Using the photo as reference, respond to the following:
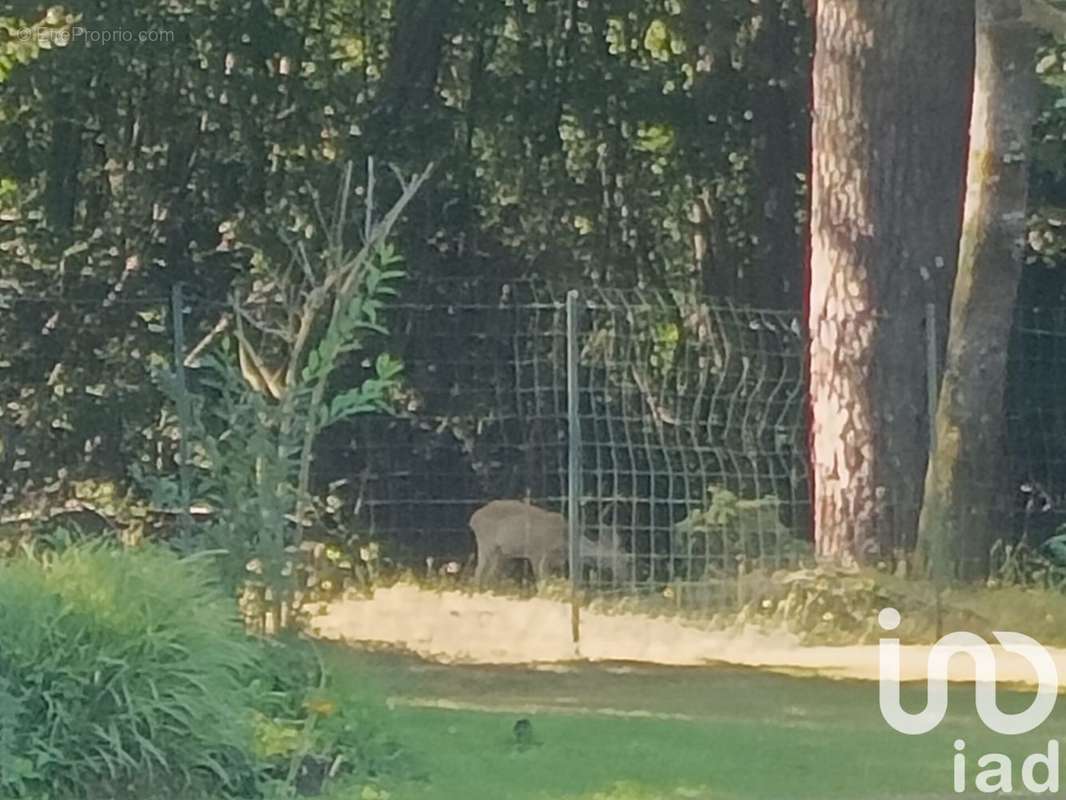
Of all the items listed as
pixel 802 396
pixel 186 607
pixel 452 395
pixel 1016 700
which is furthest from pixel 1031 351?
pixel 186 607

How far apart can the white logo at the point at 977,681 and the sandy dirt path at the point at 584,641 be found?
0.18 feet

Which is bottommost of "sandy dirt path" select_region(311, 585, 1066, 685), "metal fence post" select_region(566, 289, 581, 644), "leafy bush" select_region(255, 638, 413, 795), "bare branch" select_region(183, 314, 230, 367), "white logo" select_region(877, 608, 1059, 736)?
"sandy dirt path" select_region(311, 585, 1066, 685)

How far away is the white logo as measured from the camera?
8.73 m

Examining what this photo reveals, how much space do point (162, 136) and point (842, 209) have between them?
17.8ft

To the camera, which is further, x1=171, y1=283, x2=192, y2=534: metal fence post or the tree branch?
the tree branch

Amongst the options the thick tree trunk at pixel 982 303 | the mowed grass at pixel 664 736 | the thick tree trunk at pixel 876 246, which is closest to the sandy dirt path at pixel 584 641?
the mowed grass at pixel 664 736

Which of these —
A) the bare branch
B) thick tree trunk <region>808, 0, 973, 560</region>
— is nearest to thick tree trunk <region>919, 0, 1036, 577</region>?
thick tree trunk <region>808, 0, 973, 560</region>

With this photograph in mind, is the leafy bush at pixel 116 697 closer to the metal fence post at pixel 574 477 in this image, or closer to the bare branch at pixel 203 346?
the metal fence post at pixel 574 477

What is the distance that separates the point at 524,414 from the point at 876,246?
3203 millimetres

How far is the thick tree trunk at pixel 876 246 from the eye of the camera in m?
12.8

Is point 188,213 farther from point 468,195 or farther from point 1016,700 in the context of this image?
point 1016,700

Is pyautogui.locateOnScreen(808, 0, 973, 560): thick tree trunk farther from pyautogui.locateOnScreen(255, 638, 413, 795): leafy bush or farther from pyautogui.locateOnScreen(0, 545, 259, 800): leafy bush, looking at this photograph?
pyautogui.locateOnScreen(0, 545, 259, 800): leafy bush

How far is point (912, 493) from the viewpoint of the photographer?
12758 mm

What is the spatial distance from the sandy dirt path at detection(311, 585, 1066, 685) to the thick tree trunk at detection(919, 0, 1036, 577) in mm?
1241
